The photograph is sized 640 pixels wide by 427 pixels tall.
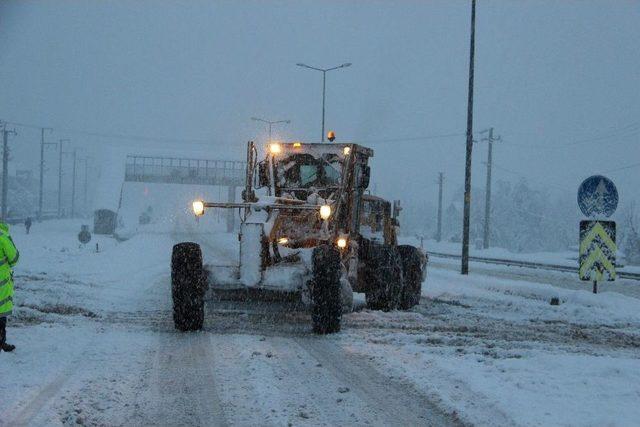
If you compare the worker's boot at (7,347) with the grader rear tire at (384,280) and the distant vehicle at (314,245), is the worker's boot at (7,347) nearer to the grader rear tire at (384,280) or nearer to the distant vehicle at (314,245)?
the distant vehicle at (314,245)

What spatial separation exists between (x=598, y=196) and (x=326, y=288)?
705cm

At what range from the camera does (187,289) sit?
9.54 metres

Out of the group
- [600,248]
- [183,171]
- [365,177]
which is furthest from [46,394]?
[183,171]

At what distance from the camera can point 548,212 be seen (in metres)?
104

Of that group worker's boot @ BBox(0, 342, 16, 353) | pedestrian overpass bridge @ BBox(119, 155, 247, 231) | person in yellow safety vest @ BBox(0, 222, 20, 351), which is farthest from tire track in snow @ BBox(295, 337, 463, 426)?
pedestrian overpass bridge @ BBox(119, 155, 247, 231)

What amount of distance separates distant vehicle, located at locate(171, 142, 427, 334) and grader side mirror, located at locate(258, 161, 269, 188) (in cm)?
2

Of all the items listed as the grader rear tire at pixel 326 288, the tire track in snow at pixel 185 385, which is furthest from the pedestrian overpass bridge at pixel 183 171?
the tire track in snow at pixel 185 385

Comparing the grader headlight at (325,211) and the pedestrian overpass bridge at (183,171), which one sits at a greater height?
the pedestrian overpass bridge at (183,171)

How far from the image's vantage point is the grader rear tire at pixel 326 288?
930cm

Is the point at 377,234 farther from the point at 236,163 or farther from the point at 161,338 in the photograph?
the point at 236,163

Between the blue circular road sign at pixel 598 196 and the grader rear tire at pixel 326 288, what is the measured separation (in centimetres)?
661

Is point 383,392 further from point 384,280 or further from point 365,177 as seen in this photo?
point 384,280

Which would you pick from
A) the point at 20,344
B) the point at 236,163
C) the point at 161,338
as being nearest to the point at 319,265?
the point at 161,338

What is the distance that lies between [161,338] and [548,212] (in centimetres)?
10214
